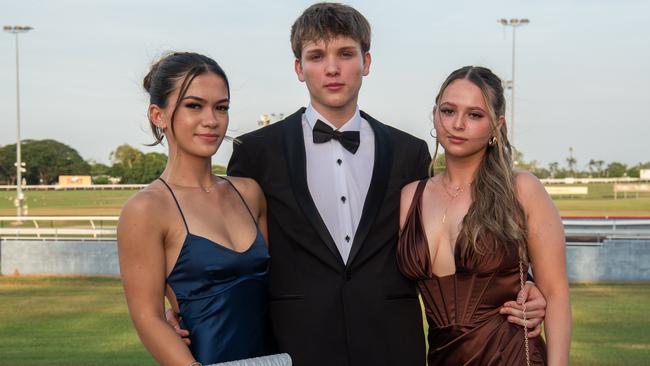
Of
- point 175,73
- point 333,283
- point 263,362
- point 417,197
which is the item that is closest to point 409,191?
point 417,197

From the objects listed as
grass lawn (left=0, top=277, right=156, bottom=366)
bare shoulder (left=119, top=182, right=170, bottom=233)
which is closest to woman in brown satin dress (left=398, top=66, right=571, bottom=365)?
bare shoulder (left=119, top=182, right=170, bottom=233)

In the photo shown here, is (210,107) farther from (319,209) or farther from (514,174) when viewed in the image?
(514,174)

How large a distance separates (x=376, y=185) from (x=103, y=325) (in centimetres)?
937

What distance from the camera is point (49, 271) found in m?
19.0

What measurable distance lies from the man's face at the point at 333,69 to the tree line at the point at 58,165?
321ft

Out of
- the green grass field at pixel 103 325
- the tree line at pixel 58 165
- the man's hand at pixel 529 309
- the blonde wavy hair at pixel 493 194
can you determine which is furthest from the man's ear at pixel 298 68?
the tree line at pixel 58 165

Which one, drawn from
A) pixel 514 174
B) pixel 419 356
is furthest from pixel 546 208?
pixel 419 356

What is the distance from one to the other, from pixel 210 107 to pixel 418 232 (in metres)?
1.05

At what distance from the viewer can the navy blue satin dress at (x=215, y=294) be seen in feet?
9.84

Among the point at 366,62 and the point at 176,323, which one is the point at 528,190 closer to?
the point at 366,62

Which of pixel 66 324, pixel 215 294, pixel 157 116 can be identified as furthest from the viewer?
pixel 66 324

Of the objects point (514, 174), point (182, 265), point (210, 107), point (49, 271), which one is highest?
point (210, 107)

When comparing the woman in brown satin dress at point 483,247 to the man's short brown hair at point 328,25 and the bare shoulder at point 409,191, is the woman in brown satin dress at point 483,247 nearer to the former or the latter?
the bare shoulder at point 409,191

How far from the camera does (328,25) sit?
3.74 meters
